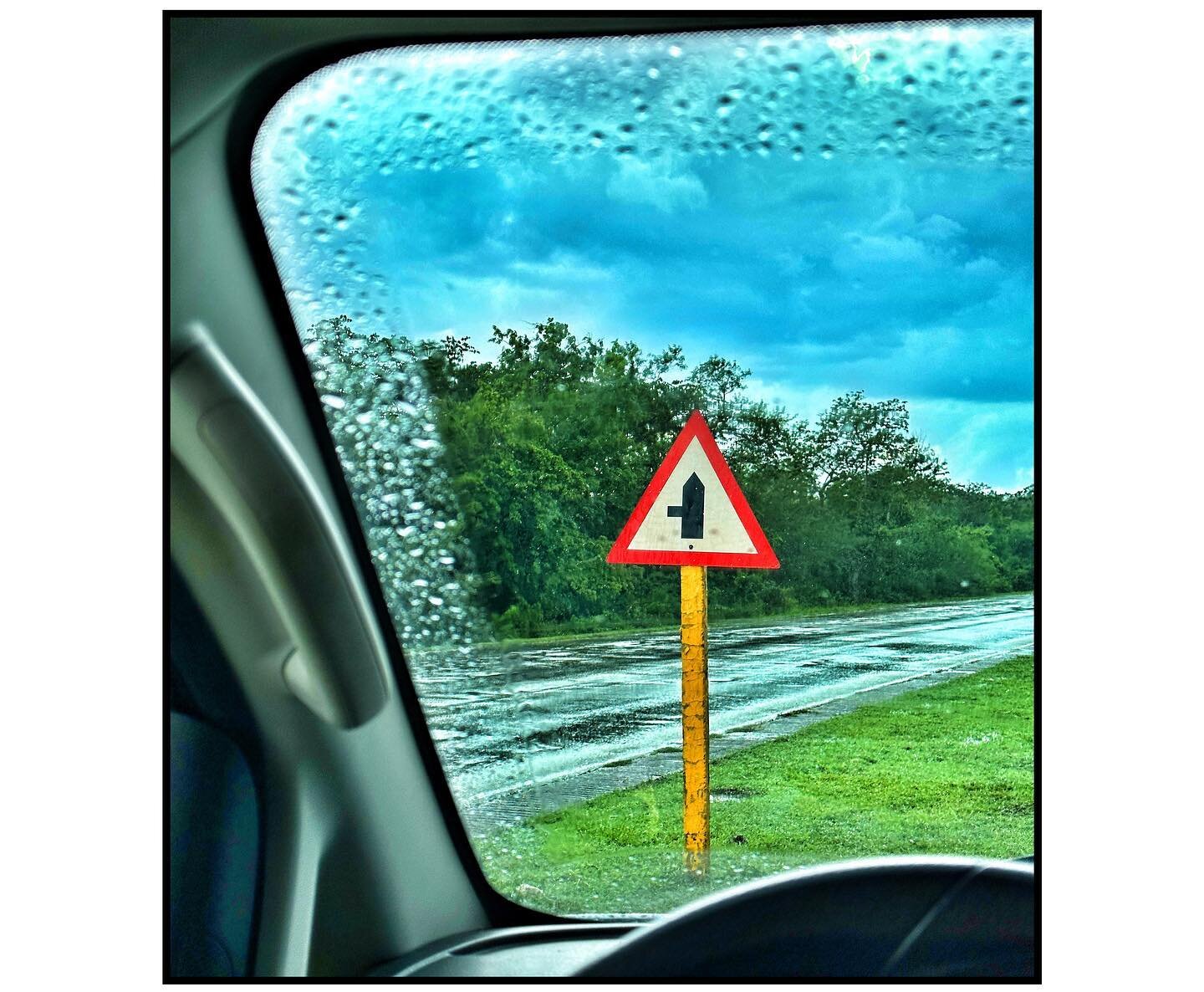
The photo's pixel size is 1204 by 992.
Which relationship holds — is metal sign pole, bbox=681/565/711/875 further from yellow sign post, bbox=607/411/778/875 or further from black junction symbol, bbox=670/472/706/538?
black junction symbol, bbox=670/472/706/538

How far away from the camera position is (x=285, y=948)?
1623mm

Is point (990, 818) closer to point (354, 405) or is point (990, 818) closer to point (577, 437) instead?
point (577, 437)

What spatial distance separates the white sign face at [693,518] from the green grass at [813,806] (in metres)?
0.40

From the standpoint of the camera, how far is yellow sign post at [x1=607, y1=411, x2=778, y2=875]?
5.52ft

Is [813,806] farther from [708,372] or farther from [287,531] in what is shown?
[287,531]

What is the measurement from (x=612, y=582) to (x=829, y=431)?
48 cm

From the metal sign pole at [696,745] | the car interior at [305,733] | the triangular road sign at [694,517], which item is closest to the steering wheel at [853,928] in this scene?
the car interior at [305,733]

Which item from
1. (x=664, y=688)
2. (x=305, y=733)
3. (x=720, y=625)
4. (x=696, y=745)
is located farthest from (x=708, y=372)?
(x=305, y=733)

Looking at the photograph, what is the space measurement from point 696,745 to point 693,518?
1.40 ft

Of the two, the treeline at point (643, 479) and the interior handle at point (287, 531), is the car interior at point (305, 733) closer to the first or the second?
the interior handle at point (287, 531)

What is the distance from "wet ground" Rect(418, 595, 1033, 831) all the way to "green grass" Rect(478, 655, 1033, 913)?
0.12 feet

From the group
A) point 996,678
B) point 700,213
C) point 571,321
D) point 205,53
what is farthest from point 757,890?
point 205,53

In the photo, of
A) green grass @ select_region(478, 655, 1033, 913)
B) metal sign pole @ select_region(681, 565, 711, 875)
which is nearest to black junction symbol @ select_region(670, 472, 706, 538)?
metal sign pole @ select_region(681, 565, 711, 875)

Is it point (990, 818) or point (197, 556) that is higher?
point (197, 556)
